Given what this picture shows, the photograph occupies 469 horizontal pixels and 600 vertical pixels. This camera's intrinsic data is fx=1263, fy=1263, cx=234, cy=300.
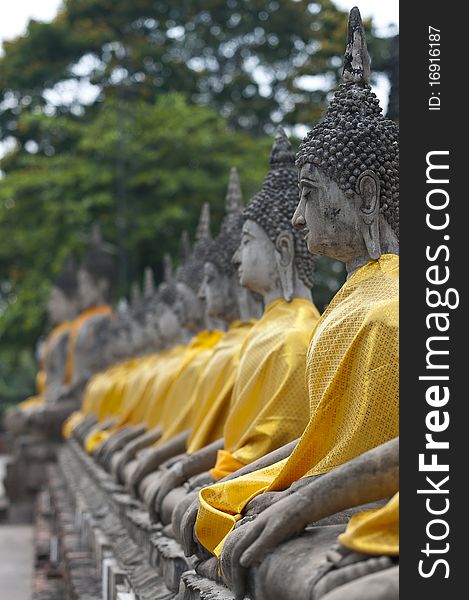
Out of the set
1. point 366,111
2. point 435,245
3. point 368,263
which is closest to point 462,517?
point 435,245

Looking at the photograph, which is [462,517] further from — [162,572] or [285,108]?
[285,108]

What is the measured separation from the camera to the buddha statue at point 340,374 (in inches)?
144

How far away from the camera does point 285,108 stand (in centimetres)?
2241

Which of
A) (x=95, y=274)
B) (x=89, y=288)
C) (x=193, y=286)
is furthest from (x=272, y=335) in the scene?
(x=89, y=288)

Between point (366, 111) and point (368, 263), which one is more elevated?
point (366, 111)

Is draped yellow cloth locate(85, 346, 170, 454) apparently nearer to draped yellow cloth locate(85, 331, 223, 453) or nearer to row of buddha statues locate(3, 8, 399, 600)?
draped yellow cloth locate(85, 331, 223, 453)

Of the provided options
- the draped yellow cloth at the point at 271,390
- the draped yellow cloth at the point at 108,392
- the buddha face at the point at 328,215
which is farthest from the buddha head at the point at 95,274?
the buddha face at the point at 328,215

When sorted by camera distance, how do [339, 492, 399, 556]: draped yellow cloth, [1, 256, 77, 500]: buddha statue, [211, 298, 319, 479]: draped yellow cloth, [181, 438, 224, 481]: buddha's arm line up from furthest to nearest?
[1, 256, 77, 500]: buddha statue → [181, 438, 224, 481]: buddha's arm → [211, 298, 319, 479]: draped yellow cloth → [339, 492, 399, 556]: draped yellow cloth

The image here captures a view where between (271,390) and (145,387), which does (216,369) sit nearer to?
(271,390)

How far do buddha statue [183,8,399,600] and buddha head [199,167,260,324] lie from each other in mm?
2809

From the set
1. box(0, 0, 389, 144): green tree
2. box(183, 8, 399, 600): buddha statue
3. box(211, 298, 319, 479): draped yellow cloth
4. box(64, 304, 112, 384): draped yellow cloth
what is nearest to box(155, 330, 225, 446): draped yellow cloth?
box(211, 298, 319, 479): draped yellow cloth

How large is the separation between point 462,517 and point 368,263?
1.46 meters

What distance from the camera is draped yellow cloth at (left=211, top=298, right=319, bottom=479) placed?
17.5ft

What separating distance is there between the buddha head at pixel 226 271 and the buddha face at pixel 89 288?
11914mm
